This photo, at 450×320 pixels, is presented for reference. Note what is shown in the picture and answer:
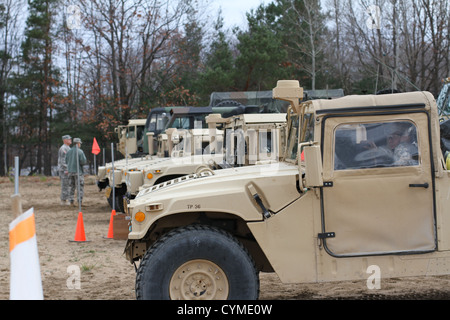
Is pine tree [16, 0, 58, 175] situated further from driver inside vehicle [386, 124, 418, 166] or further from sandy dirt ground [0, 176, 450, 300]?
driver inside vehicle [386, 124, 418, 166]

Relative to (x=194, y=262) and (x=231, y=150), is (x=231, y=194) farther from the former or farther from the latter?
(x=231, y=150)

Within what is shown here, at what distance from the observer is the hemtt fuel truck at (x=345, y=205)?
17.3 feet

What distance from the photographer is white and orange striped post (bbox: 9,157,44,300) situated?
3375 millimetres

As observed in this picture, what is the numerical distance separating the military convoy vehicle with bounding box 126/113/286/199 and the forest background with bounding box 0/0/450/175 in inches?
596

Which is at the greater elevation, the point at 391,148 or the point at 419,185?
the point at 391,148

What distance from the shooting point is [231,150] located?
406 inches

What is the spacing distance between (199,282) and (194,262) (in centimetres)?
16

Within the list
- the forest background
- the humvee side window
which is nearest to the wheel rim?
the humvee side window

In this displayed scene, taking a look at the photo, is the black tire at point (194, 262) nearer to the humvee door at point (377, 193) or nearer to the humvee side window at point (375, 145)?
the humvee door at point (377, 193)

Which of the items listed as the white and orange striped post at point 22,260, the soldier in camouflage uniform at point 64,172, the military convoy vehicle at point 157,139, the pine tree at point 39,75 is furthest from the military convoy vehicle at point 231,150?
the pine tree at point 39,75

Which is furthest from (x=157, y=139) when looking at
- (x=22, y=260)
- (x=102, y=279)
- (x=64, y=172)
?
(x=22, y=260)

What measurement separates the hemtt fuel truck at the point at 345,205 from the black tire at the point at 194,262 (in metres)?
0.02
